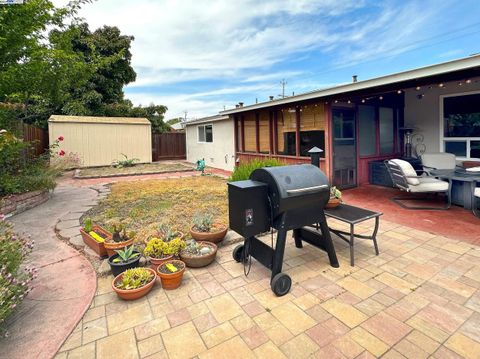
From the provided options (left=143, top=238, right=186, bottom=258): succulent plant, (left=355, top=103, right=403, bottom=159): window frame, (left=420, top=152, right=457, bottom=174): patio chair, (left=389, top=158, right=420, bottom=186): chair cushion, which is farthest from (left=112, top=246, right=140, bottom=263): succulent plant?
(left=420, top=152, right=457, bottom=174): patio chair

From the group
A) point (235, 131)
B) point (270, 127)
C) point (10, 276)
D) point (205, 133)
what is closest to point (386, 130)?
point (270, 127)

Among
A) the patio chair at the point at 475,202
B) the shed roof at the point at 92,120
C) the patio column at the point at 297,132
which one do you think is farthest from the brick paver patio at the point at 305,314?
the shed roof at the point at 92,120

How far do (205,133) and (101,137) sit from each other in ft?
16.1

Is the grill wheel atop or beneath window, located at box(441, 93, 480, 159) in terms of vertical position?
beneath

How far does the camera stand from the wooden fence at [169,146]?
16142 millimetres

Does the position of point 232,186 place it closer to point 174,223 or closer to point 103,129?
point 174,223

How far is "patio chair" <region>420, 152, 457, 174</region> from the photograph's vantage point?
5.98 metres

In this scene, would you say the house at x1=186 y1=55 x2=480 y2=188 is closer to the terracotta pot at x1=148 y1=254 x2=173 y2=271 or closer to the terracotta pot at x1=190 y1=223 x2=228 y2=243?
the terracotta pot at x1=190 y1=223 x2=228 y2=243

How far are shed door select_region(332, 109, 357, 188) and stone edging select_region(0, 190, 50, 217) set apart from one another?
21.7 ft

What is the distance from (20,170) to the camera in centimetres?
598

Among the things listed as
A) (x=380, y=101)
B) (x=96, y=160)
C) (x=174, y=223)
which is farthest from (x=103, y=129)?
(x=380, y=101)

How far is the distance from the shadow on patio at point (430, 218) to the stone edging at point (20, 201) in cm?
640

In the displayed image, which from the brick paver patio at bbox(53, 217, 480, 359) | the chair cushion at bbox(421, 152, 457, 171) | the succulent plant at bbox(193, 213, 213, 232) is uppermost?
the chair cushion at bbox(421, 152, 457, 171)

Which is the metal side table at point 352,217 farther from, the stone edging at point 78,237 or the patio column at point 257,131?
the patio column at point 257,131
